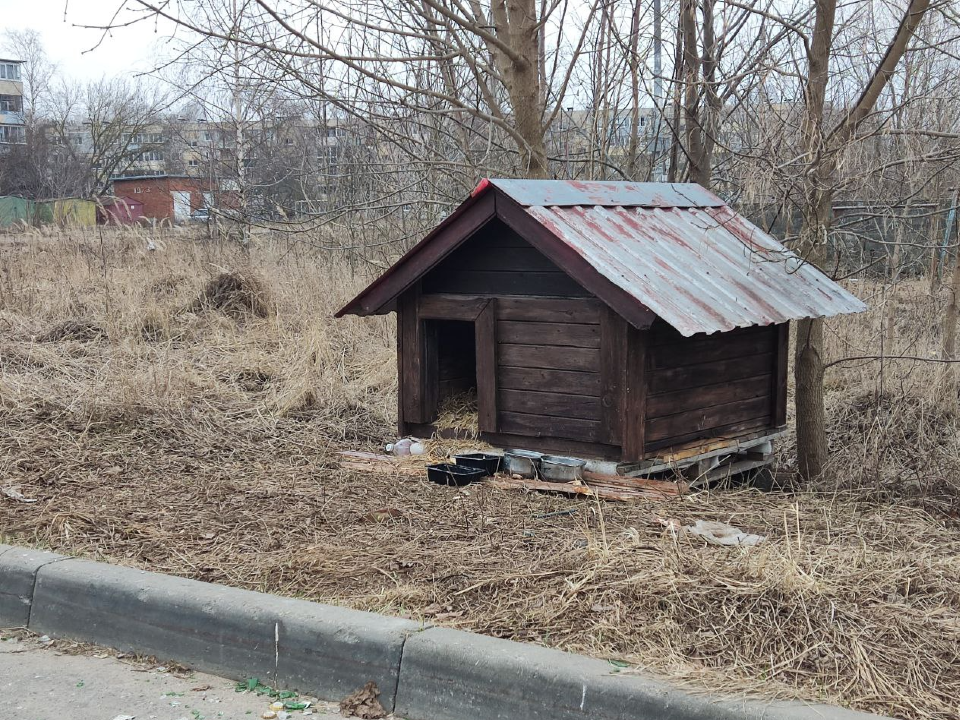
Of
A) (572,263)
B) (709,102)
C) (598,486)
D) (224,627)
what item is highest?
(709,102)

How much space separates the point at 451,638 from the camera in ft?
11.5

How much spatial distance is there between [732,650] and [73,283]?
36.5ft

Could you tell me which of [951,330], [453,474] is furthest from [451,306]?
[951,330]

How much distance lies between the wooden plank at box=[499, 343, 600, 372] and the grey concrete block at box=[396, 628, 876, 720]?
242cm

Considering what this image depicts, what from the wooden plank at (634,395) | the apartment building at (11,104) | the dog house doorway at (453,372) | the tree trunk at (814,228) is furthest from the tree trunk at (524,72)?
the apartment building at (11,104)

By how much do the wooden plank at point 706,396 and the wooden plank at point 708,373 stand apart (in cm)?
3

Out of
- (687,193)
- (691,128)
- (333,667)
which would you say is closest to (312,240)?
(691,128)

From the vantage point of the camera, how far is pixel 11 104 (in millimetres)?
63250

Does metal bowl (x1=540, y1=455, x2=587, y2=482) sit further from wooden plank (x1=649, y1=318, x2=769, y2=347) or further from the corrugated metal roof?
the corrugated metal roof

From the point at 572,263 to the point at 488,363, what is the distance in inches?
35.7

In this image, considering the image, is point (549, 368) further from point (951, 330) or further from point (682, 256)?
point (951, 330)

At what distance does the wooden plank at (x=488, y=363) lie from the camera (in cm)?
601

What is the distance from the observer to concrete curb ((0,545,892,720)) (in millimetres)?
3127

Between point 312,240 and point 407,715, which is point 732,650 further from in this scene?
point 312,240
